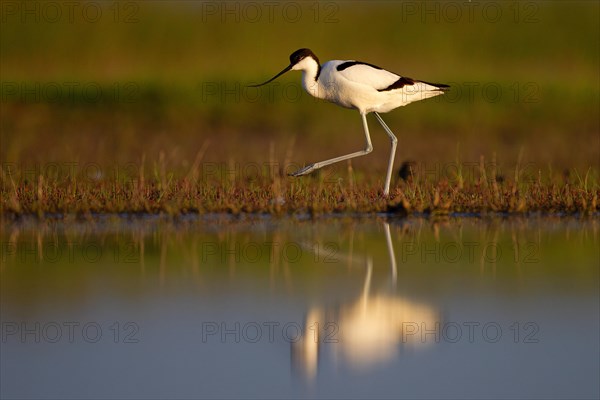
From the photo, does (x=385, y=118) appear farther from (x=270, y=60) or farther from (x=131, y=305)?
(x=131, y=305)

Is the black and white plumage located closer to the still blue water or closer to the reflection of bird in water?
the still blue water

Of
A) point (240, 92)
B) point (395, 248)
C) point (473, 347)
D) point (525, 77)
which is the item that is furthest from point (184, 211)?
point (525, 77)

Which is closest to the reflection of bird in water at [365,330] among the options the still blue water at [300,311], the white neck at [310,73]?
the still blue water at [300,311]

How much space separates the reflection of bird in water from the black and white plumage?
3.55 metres

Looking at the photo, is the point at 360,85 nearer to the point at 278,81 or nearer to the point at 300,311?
the point at 300,311

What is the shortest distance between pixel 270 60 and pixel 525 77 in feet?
14.6

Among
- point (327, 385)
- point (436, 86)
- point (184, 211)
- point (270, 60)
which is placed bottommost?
point (327, 385)

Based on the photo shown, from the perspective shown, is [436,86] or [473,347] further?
[436,86]

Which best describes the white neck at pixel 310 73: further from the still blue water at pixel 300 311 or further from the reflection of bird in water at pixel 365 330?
the reflection of bird in water at pixel 365 330

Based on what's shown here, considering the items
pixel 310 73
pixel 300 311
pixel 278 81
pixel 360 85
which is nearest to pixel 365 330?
pixel 300 311

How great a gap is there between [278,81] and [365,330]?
13.1 m

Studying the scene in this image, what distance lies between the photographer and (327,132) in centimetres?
1580

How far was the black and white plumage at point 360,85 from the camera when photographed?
9.77 m

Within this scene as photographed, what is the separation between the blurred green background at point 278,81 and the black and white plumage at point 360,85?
2.72 ft
